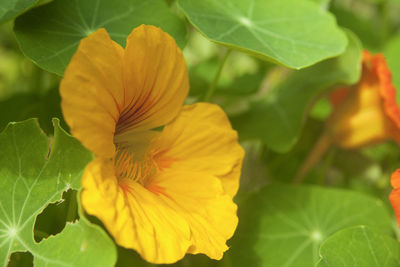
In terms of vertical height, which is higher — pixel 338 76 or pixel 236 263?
pixel 338 76

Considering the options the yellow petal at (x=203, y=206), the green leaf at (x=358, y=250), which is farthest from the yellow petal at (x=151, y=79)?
the green leaf at (x=358, y=250)

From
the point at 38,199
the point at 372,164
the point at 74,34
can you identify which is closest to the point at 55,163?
the point at 38,199

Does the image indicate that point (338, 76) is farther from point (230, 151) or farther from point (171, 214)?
point (171, 214)

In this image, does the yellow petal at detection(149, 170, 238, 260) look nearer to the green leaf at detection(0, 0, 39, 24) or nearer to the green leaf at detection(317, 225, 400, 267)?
the green leaf at detection(317, 225, 400, 267)

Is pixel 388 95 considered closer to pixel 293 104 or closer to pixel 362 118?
pixel 362 118

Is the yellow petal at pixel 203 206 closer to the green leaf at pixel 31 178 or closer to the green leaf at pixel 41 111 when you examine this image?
the green leaf at pixel 31 178

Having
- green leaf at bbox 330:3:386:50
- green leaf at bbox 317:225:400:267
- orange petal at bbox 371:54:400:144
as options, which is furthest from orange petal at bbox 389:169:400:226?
green leaf at bbox 330:3:386:50

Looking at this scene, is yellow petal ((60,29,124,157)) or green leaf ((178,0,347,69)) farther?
green leaf ((178,0,347,69))
